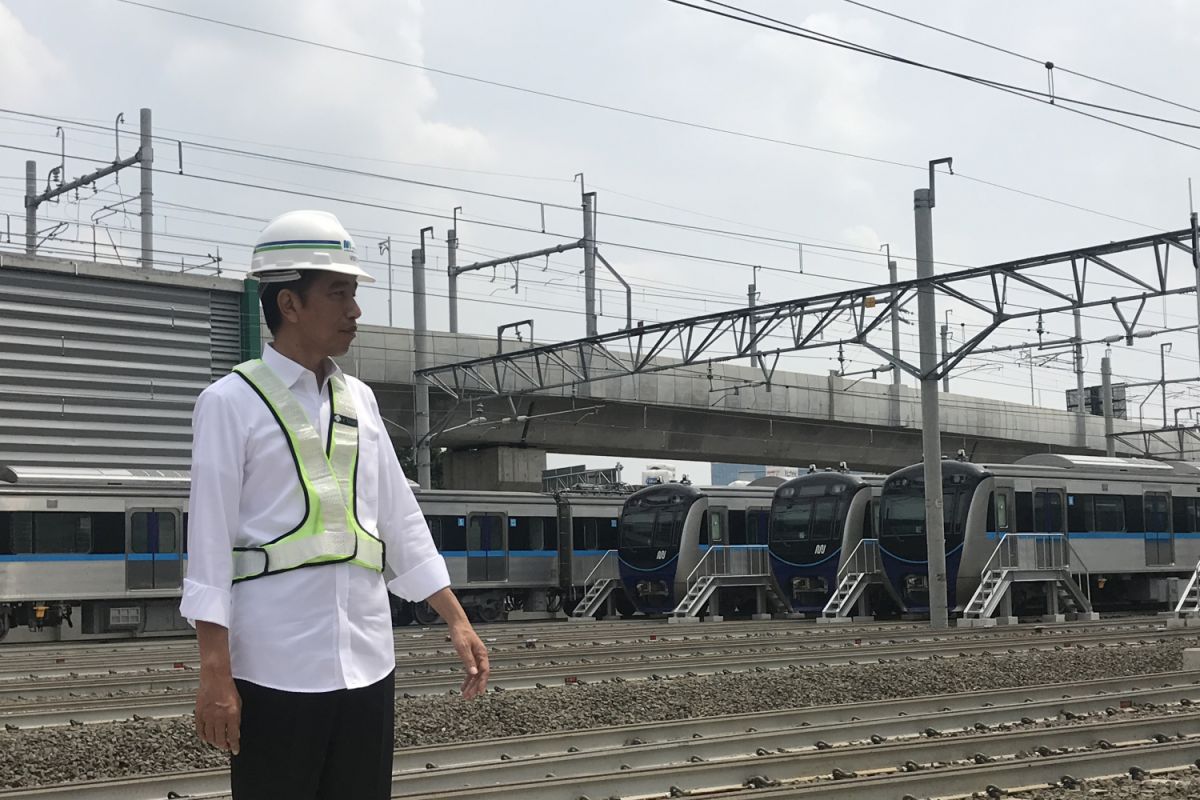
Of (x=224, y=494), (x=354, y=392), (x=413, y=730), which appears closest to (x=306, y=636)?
(x=224, y=494)

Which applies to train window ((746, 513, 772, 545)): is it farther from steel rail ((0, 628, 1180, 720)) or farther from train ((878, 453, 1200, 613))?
steel rail ((0, 628, 1180, 720))

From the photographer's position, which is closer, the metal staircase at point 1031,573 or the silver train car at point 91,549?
the silver train car at point 91,549

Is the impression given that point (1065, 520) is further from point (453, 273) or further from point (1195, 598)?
point (453, 273)

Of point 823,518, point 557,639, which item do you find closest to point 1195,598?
point 823,518

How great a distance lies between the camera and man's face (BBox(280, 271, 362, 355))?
337 cm

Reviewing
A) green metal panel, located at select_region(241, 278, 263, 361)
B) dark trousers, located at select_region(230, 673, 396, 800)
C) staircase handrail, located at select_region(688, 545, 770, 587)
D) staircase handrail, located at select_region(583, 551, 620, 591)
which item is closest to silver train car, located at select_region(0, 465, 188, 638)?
green metal panel, located at select_region(241, 278, 263, 361)

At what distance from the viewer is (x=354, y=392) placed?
11.5ft

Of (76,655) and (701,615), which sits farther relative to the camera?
(701,615)

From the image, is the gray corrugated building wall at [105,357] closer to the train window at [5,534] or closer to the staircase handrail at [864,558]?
the train window at [5,534]

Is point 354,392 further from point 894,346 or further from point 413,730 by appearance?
point 894,346

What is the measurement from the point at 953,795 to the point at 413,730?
181 inches

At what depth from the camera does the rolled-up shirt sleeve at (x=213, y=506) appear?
3.07 meters

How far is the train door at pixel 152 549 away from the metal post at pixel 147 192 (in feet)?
25.0

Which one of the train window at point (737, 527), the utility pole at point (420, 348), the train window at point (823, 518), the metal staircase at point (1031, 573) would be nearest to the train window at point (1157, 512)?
the metal staircase at point (1031, 573)
